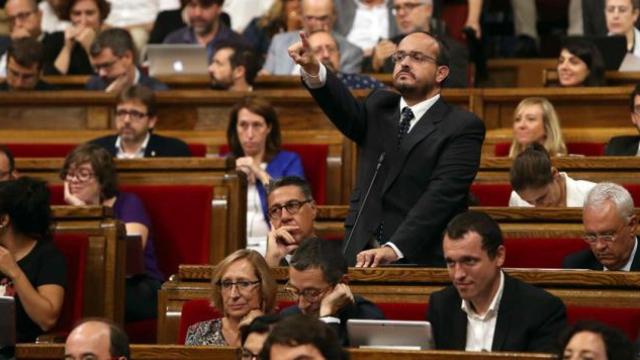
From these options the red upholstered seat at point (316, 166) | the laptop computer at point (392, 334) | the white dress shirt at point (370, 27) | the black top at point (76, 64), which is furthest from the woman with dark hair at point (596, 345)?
the black top at point (76, 64)

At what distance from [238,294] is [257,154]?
197 cm

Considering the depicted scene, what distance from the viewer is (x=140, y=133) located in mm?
7188

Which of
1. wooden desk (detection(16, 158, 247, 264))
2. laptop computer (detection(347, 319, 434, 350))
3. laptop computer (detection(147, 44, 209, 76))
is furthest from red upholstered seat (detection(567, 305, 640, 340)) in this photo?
laptop computer (detection(147, 44, 209, 76))

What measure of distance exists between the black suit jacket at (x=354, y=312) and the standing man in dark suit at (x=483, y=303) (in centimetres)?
15

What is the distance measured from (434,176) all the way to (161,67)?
317 cm

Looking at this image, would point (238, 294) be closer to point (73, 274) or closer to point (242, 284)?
point (242, 284)

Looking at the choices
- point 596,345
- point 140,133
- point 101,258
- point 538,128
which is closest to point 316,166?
point 140,133

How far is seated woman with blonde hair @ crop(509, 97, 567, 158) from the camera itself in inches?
272

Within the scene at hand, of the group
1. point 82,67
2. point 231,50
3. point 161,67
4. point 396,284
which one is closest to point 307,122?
point 231,50

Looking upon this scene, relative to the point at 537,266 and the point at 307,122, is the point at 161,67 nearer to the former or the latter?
the point at 307,122

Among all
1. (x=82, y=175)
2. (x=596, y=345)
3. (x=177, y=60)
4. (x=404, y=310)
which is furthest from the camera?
(x=177, y=60)

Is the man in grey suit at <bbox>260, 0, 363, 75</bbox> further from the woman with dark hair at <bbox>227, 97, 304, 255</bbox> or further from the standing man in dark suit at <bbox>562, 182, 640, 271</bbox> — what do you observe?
the standing man in dark suit at <bbox>562, 182, 640, 271</bbox>

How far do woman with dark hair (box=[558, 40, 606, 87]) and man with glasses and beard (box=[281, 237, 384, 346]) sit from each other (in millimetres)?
3211

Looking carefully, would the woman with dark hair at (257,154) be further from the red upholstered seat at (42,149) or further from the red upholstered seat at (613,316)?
the red upholstered seat at (613,316)
